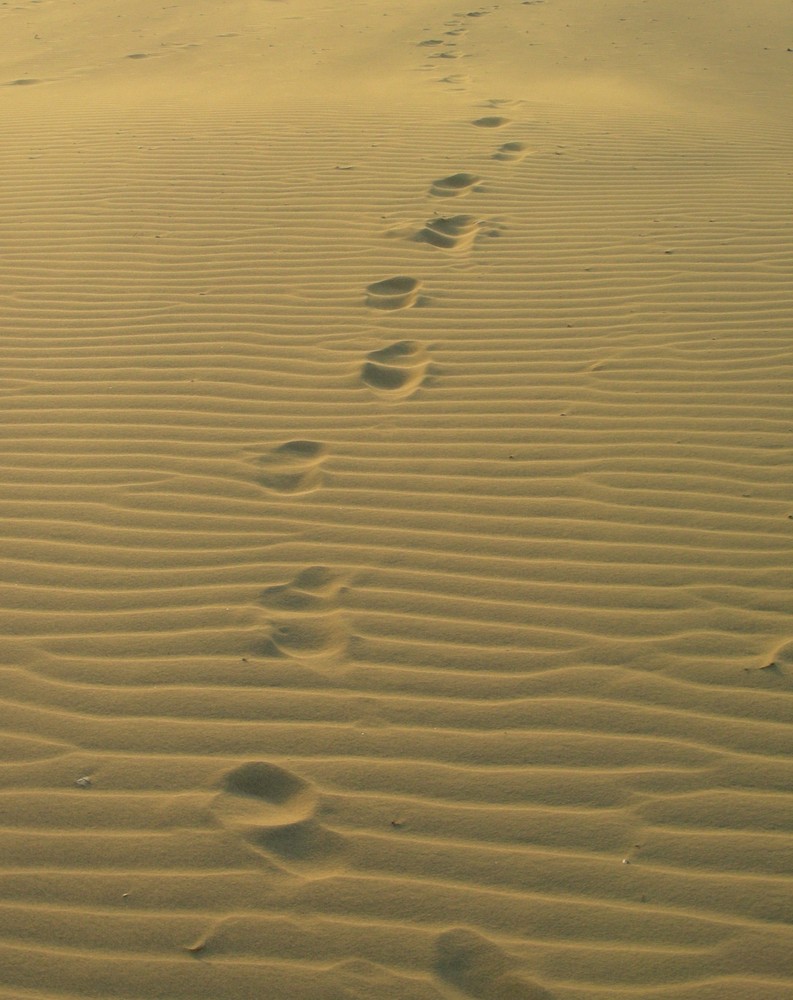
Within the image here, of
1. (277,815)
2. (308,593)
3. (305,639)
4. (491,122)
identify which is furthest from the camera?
(491,122)

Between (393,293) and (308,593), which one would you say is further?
(393,293)

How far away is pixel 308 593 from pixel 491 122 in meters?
6.06

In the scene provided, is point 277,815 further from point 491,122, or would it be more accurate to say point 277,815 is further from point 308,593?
point 491,122

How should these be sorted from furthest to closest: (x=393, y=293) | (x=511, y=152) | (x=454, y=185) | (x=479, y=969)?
(x=511, y=152)
(x=454, y=185)
(x=393, y=293)
(x=479, y=969)

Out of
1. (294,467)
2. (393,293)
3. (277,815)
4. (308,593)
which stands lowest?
(277,815)

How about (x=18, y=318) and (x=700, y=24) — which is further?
(x=700, y=24)

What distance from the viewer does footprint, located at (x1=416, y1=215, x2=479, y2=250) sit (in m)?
5.94

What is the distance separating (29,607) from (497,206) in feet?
13.8

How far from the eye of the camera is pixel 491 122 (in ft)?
27.3

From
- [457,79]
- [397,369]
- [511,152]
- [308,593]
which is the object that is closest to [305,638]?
[308,593]

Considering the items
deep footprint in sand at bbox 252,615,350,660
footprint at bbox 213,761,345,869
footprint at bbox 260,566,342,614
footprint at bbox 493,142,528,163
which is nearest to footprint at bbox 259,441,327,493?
footprint at bbox 260,566,342,614

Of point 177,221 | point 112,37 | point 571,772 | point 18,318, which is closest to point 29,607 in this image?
point 571,772

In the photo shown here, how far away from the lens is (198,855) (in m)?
2.49

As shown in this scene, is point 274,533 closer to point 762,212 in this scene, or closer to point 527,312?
point 527,312
